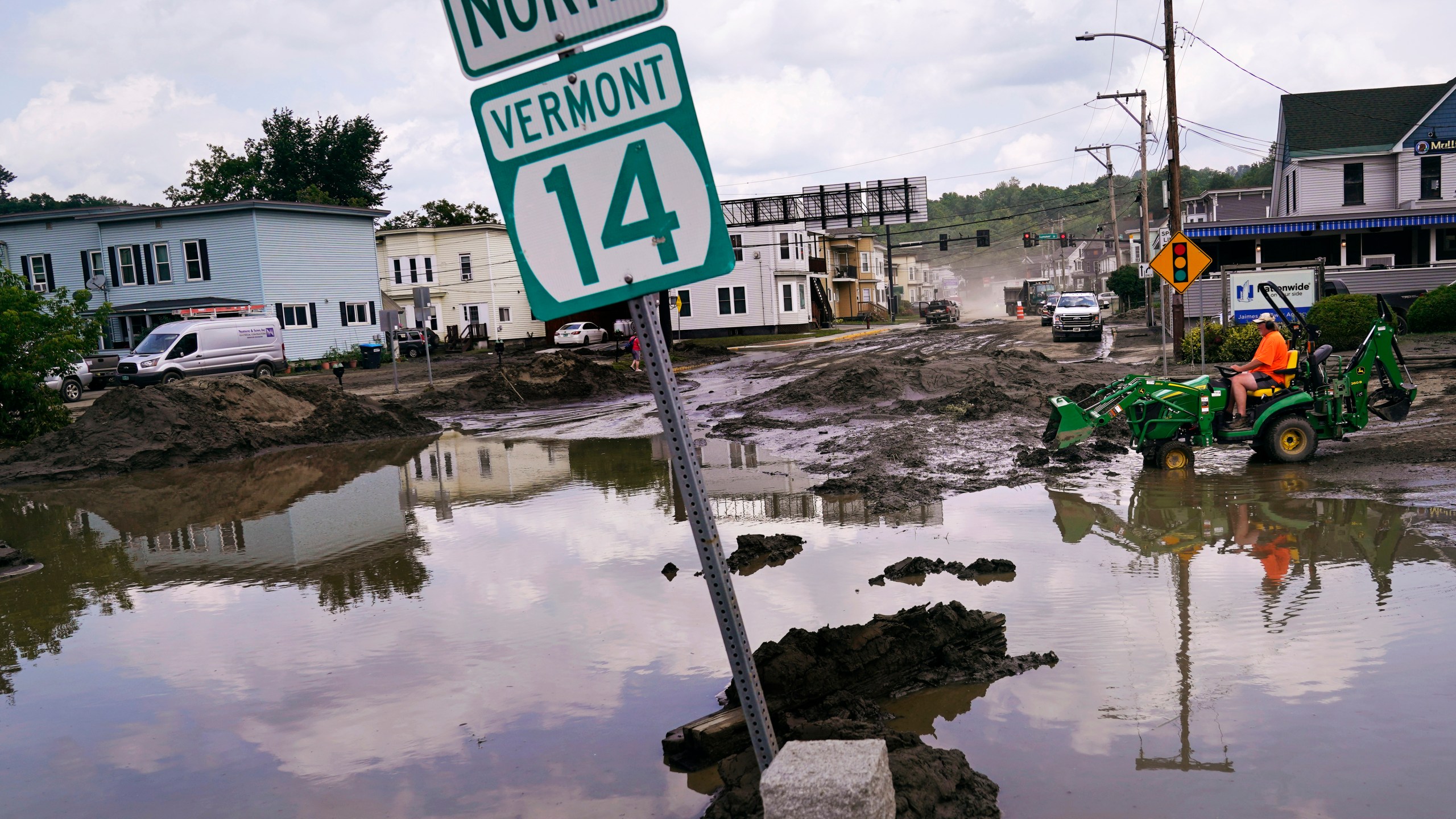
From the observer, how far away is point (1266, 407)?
12.1 metres

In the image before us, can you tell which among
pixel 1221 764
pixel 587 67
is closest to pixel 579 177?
pixel 587 67

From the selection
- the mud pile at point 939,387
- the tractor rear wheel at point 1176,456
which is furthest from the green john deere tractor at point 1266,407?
the mud pile at point 939,387

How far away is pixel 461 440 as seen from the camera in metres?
19.6

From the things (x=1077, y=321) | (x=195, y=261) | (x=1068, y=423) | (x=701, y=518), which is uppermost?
(x=195, y=261)

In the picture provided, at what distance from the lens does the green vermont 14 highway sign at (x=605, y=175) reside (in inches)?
131

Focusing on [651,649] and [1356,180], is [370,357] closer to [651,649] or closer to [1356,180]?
[651,649]

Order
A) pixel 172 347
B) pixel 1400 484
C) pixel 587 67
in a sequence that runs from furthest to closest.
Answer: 1. pixel 172 347
2. pixel 1400 484
3. pixel 587 67

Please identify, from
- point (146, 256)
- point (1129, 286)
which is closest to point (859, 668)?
point (146, 256)

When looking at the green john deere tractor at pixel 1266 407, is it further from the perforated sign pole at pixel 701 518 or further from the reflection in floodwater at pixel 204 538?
the perforated sign pole at pixel 701 518

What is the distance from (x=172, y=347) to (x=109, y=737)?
31099 mm

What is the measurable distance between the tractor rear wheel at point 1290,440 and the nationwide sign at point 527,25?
11.3 m

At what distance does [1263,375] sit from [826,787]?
10.7 metres

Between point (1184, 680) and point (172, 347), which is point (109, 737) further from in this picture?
point (172, 347)

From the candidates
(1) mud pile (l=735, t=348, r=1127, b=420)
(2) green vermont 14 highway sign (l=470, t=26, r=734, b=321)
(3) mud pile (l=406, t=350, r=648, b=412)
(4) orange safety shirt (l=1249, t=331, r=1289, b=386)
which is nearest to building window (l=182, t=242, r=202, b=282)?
(3) mud pile (l=406, t=350, r=648, b=412)
